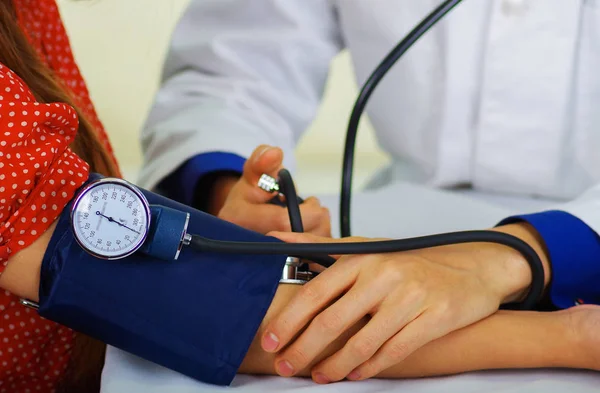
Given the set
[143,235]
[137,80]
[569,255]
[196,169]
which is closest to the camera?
[143,235]

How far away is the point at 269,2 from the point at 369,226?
1.54ft

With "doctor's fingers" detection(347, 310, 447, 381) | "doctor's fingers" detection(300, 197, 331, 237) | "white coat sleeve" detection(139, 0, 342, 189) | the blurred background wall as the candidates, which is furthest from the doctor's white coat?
"doctor's fingers" detection(347, 310, 447, 381)

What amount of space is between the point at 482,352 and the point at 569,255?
0.16 metres

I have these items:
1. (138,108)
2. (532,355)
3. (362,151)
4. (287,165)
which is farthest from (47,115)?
(362,151)

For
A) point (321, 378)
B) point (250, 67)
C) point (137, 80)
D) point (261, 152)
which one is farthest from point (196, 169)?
point (137, 80)

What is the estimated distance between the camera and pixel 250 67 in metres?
1.16

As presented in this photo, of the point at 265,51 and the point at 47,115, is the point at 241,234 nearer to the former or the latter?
the point at 47,115

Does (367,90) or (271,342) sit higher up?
(367,90)

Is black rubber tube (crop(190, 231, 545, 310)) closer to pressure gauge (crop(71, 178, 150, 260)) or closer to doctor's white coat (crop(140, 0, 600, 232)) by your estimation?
pressure gauge (crop(71, 178, 150, 260))

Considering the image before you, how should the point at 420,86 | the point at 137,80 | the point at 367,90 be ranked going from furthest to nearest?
1. the point at 137,80
2. the point at 420,86
3. the point at 367,90

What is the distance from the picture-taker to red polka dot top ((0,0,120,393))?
53 centimetres

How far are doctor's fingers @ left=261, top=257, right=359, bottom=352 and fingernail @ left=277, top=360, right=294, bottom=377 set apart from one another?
0.4 inches

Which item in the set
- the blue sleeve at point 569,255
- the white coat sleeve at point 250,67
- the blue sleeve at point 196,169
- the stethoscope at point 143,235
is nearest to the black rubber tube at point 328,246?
the stethoscope at point 143,235

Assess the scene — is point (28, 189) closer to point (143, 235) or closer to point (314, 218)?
Answer: point (143, 235)
